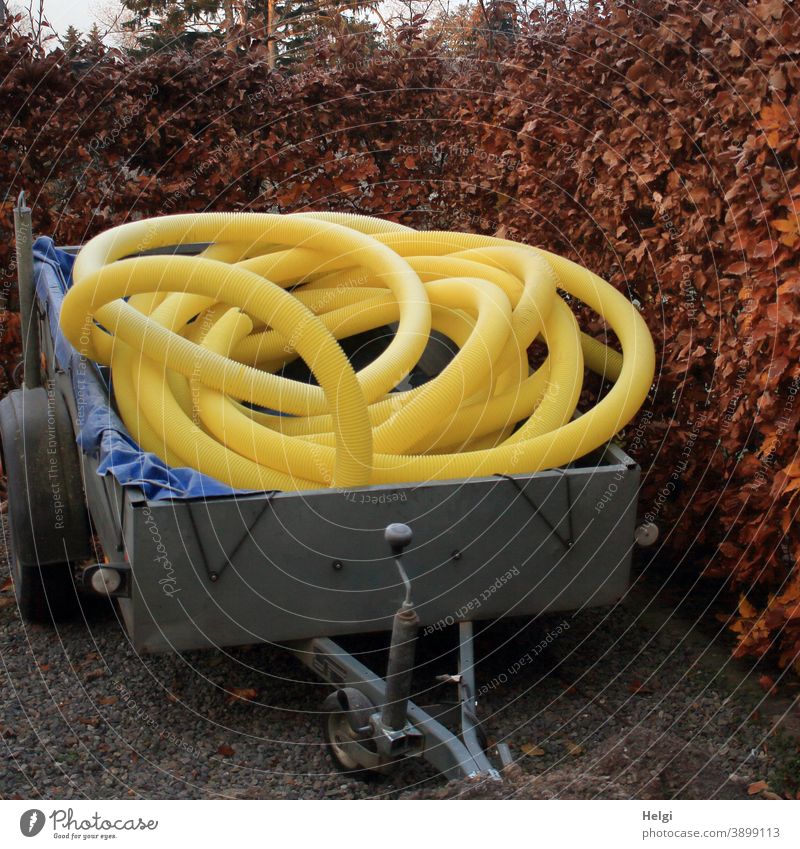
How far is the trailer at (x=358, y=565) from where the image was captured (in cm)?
360

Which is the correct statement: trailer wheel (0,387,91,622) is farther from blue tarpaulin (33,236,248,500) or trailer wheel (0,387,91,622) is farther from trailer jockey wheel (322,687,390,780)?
trailer jockey wheel (322,687,390,780)

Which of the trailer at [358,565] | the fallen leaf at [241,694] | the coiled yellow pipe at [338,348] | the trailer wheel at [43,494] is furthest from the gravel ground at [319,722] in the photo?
the coiled yellow pipe at [338,348]

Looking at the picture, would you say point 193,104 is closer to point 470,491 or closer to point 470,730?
point 470,491

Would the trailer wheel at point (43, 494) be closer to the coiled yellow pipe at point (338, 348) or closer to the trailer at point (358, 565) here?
the trailer at point (358, 565)

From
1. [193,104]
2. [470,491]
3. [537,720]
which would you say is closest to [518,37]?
[193,104]

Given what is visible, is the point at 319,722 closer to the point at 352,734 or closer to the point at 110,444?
the point at 352,734

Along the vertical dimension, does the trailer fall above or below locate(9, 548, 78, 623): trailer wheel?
above

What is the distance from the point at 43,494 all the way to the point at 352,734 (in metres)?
1.82

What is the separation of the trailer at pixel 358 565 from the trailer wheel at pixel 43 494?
224 millimetres

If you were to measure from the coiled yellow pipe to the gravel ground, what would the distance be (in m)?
0.96

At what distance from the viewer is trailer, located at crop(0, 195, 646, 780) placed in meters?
3.60

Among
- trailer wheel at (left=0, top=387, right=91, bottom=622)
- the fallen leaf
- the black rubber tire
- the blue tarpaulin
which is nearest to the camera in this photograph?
the blue tarpaulin

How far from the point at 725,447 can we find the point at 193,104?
4.66m

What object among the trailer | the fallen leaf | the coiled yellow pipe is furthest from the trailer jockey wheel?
the coiled yellow pipe
